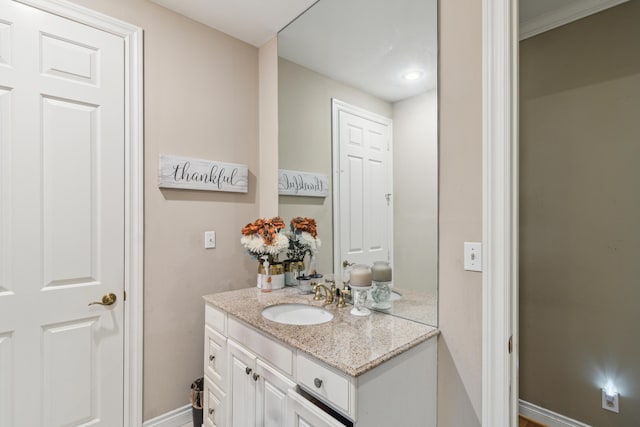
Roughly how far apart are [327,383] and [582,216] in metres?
1.91

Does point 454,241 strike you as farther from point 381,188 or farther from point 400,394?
point 400,394

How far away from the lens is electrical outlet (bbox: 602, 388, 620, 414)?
1800 mm

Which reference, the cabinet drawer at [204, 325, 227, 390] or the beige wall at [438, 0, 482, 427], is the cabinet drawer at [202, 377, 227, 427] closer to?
the cabinet drawer at [204, 325, 227, 390]

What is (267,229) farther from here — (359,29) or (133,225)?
(359,29)

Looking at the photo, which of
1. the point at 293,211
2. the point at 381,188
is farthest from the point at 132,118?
the point at 381,188

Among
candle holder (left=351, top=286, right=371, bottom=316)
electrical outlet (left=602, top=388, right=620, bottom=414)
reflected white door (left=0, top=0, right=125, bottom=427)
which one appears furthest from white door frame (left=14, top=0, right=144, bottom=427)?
electrical outlet (left=602, top=388, right=620, bottom=414)

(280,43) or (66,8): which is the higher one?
(280,43)

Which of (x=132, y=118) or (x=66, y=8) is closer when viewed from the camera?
(x=66, y=8)

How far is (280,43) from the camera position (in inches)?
88.4

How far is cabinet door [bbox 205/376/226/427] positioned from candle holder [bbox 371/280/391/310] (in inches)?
37.4

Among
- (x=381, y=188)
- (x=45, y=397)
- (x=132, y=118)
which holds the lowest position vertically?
(x=45, y=397)

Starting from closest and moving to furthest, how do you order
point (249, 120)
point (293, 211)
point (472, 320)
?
point (472, 320), point (293, 211), point (249, 120)

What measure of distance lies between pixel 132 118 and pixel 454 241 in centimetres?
188

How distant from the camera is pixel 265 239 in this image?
1.94 metres
